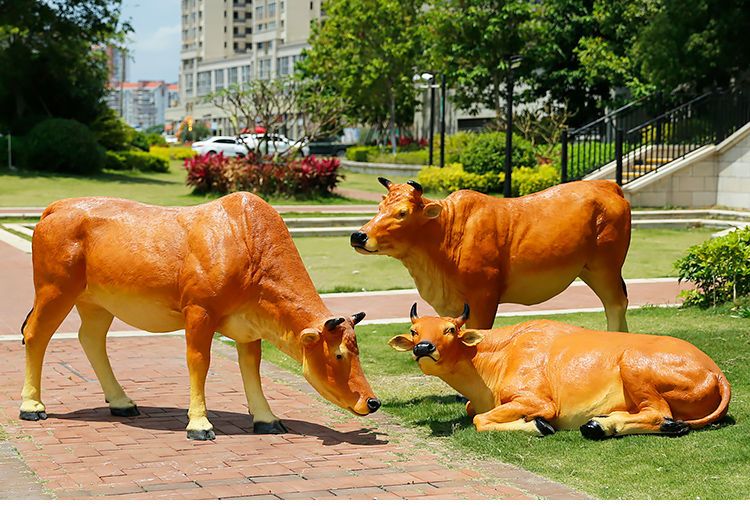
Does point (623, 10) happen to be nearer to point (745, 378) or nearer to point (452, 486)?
point (745, 378)

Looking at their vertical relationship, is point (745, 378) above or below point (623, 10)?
below

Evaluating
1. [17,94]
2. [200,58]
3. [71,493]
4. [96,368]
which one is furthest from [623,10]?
[200,58]

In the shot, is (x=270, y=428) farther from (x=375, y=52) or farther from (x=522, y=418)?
(x=375, y=52)

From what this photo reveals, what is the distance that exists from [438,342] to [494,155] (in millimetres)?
24813

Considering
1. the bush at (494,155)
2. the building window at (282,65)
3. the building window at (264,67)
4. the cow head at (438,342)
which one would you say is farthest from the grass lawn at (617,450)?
the building window at (264,67)

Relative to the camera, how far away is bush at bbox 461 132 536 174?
104 feet

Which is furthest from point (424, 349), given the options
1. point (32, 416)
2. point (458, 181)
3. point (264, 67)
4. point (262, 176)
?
point (264, 67)

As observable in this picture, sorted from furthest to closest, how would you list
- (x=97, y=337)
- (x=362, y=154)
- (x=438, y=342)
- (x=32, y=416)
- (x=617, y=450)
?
(x=362, y=154) < (x=97, y=337) < (x=32, y=416) < (x=438, y=342) < (x=617, y=450)

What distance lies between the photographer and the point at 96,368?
8773 millimetres

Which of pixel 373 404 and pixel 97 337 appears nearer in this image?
pixel 373 404

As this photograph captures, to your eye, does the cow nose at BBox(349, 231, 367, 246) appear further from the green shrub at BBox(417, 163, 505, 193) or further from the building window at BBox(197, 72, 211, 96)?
the building window at BBox(197, 72, 211, 96)

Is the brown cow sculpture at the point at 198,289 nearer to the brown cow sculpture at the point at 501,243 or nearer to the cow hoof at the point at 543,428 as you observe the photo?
the brown cow sculpture at the point at 501,243

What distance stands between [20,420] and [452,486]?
12.0 feet

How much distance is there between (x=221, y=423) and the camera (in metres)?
8.27
